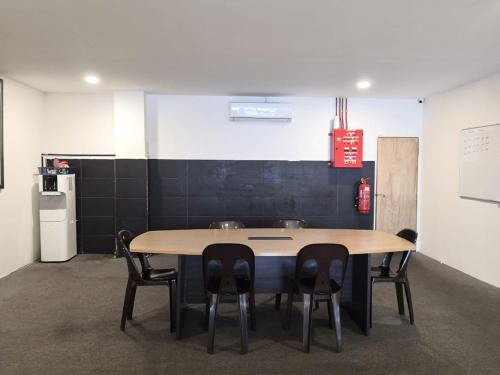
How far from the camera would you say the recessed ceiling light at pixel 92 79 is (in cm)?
465

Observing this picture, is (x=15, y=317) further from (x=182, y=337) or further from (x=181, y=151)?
(x=181, y=151)

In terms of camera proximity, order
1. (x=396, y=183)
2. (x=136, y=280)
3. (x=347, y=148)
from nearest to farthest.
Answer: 1. (x=136, y=280)
2. (x=347, y=148)
3. (x=396, y=183)

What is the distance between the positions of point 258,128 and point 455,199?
3.20 metres

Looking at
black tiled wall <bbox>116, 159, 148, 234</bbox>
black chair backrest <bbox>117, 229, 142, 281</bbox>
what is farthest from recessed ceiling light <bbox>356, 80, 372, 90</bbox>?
black chair backrest <bbox>117, 229, 142, 281</bbox>

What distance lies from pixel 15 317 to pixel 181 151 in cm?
328

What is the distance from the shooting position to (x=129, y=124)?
553 cm

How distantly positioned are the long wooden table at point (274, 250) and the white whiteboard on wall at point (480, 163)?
1924mm

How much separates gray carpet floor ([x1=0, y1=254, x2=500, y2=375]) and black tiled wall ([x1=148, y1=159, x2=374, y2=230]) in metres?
1.83

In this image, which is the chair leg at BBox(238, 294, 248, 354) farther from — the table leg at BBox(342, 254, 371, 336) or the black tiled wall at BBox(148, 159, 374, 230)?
the black tiled wall at BBox(148, 159, 374, 230)

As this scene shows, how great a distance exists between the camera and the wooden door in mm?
6020

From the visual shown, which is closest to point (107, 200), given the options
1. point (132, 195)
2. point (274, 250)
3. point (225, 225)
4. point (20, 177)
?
point (132, 195)

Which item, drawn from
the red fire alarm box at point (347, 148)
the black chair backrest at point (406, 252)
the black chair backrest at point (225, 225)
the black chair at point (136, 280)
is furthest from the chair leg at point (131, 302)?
the red fire alarm box at point (347, 148)

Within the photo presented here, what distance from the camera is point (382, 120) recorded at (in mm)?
6004

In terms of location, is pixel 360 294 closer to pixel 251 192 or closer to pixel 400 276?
pixel 400 276
